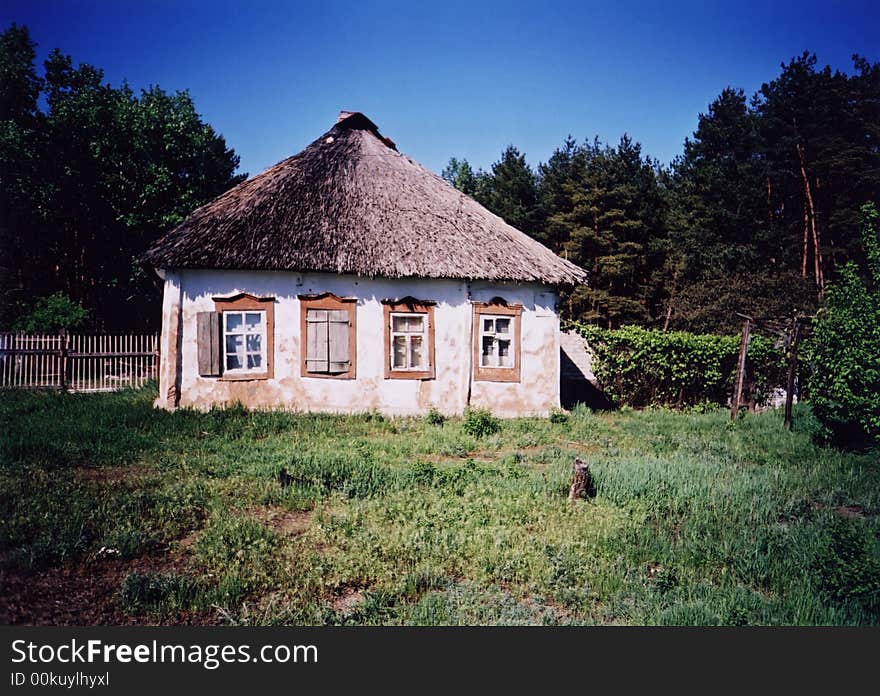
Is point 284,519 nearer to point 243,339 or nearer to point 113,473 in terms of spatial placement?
point 113,473

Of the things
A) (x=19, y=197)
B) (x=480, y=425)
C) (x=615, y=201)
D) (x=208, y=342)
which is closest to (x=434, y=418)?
(x=480, y=425)

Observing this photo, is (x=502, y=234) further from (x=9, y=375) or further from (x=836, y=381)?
(x=9, y=375)

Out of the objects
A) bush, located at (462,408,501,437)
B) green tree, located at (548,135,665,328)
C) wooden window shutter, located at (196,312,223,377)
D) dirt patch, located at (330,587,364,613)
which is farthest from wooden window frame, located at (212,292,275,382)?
green tree, located at (548,135,665,328)

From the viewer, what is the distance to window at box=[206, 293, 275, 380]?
1015cm

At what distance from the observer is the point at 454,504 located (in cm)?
541

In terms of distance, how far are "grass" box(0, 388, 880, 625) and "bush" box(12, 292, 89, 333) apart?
7.12m

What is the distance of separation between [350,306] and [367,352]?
1.02 meters

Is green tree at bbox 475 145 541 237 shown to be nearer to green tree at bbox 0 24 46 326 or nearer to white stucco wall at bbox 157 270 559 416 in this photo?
white stucco wall at bbox 157 270 559 416

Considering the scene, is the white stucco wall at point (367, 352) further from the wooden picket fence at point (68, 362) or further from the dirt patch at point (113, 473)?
the wooden picket fence at point (68, 362)

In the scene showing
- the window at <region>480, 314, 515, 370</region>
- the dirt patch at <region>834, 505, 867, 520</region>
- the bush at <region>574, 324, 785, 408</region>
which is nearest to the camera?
the dirt patch at <region>834, 505, 867, 520</region>

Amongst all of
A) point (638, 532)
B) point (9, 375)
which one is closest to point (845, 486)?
point (638, 532)

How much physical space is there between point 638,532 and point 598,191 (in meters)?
23.7

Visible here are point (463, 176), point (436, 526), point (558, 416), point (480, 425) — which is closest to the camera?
point (436, 526)

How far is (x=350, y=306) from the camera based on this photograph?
10.6 meters
